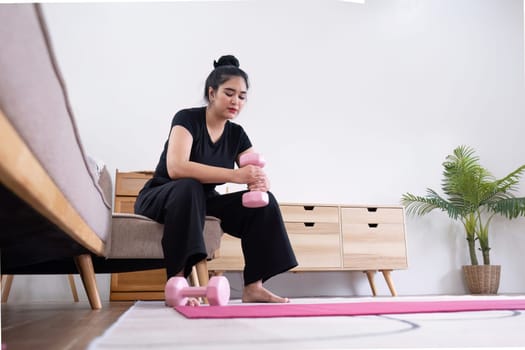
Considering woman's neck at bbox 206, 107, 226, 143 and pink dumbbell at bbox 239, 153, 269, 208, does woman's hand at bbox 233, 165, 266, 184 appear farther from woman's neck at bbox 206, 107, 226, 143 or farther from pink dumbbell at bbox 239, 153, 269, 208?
woman's neck at bbox 206, 107, 226, 143

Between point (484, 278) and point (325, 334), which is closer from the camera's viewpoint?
point (325, 334)

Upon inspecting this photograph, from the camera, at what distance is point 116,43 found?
144 inches

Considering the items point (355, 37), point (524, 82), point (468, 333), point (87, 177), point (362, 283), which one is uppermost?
point (355, 37)

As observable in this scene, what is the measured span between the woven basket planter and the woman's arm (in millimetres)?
2562

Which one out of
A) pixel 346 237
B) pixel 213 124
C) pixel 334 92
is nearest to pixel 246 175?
pixel 213 124

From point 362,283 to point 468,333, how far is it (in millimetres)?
3026

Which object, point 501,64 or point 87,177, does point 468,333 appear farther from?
point 501,64

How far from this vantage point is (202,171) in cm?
170

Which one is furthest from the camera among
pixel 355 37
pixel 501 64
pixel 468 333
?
pixel 501 64

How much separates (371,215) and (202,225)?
1.83m

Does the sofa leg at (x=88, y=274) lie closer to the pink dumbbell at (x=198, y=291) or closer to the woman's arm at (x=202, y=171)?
the pink dumbbell at (x=198, y=291)

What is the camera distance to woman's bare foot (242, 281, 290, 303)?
5.59 feet

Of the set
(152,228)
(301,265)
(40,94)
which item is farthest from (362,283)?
(40,94)

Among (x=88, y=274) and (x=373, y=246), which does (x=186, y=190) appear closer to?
(x=88, y=274)
